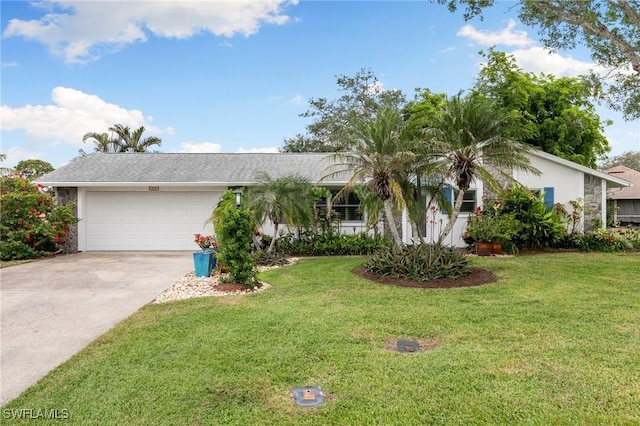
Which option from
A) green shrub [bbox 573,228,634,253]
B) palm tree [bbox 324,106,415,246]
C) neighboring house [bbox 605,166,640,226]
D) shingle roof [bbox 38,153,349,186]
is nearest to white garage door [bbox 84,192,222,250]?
shingle roof [bbox 38,153,349,186]

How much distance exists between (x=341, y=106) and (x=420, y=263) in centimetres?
2131

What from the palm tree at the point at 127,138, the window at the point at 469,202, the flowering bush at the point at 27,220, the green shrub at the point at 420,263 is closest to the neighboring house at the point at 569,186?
the window at the point at 469,202

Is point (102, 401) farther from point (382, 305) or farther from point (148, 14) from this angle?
point (148, 14)

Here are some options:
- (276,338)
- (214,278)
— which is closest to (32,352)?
(276,338)

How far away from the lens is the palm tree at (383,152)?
8141mm

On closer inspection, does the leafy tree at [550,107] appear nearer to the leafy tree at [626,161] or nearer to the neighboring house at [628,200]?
the neighboring house at [628,200]

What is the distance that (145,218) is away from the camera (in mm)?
13773

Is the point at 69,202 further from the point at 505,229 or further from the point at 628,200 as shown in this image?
the point at 628,200

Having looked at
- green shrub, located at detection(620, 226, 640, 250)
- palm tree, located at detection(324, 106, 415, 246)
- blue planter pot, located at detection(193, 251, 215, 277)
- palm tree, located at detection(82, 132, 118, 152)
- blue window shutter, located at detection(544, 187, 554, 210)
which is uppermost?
palm tree, located at detection(82, 132, 118, 152)

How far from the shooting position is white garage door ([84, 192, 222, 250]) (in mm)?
13750

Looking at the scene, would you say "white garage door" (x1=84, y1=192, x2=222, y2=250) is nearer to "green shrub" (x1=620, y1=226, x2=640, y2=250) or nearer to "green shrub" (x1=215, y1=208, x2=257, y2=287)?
"green shrub" (x1=215, y1=208, x2=257, y2=287)

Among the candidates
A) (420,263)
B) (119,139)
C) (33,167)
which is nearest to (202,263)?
(420,263)

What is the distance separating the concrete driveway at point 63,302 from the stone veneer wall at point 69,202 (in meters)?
1.67

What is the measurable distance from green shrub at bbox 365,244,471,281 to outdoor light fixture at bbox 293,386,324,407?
16.2ft
